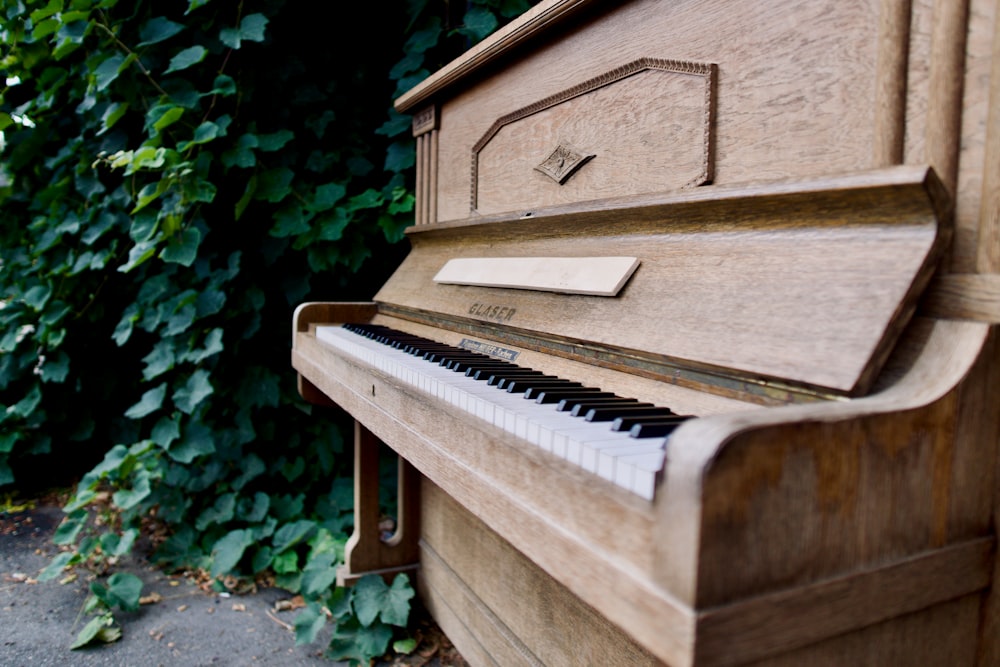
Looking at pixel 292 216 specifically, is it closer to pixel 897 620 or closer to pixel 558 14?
pixel 558 14

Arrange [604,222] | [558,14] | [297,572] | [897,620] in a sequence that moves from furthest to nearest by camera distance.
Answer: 1. [297,572]
2. [558,14]
3. [604,222]
4. [897,620]

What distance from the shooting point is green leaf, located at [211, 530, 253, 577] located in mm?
2466

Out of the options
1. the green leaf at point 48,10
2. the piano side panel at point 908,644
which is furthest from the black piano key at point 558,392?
the green leaf at point 48,10

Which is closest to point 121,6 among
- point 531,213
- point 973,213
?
point 531,213

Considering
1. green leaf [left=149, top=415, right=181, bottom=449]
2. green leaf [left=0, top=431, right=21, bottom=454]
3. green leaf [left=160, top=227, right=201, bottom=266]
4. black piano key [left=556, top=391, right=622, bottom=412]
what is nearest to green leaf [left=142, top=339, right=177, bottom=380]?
green leaf [left=149, top=415, right=181, bottom=449]

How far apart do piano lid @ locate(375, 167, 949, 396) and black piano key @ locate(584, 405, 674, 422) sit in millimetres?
103

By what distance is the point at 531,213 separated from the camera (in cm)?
154

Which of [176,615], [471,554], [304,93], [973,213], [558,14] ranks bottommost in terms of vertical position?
[176,615]

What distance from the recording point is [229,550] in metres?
2.52

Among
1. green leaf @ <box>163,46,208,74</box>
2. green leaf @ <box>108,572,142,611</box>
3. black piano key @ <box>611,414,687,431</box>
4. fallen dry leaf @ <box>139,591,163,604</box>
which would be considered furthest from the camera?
green leaf @ <box>163,46,208,74</box>

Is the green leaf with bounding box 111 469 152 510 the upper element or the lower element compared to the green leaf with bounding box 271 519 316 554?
upper

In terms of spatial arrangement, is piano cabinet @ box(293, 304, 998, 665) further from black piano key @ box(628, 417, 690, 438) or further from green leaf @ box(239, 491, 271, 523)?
green leaf @ box(239, 491, 271, 523)

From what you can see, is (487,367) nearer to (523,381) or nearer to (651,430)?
(523,381)

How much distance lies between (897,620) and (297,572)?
2.17 meters
